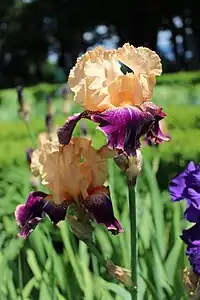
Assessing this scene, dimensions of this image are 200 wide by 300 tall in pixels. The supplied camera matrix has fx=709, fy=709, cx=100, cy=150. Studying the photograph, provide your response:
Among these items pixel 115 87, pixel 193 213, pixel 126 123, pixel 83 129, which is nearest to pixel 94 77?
pixel 115 87

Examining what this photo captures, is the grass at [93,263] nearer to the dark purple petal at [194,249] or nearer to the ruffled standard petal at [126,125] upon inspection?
the dark purple petal at [194,249]

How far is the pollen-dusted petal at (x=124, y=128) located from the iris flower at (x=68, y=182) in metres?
0.17

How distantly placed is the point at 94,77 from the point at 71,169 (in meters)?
0.23

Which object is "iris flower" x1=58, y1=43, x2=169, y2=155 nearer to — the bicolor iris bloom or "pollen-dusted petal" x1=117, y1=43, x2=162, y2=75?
"pollen-dusted petal" x1=117, y1=43, x2=162, y2=75

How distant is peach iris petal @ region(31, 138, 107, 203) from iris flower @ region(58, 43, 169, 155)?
0.11 metres

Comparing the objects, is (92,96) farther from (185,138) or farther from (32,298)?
(185,138)

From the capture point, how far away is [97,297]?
217 cm

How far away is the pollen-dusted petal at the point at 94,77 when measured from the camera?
153 cm

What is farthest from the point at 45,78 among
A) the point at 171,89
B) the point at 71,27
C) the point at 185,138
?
the point at 185,138

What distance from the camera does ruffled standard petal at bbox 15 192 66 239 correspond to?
1598 millimetres

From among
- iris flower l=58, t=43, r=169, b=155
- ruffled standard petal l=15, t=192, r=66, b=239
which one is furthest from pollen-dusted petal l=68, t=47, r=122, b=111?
ruffled standard petal l=15, t=192, r=66, b=239

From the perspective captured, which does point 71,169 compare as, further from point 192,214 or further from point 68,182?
point 192,214

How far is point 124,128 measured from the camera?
1439 millimetres

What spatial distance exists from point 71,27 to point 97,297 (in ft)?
111
